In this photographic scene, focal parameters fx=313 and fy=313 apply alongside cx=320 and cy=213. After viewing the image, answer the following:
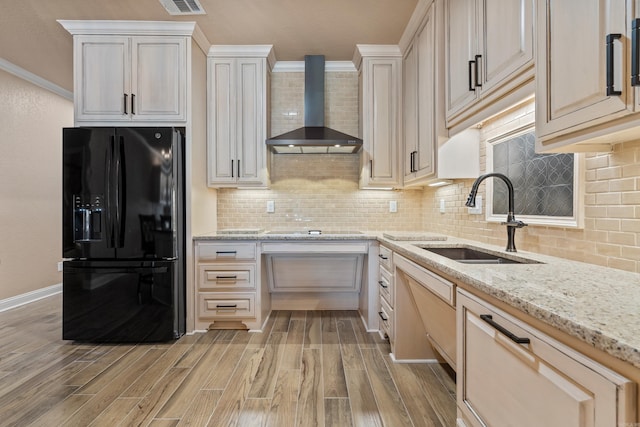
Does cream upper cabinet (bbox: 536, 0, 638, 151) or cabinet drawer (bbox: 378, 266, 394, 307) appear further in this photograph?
cabinet drawer (bbox: 378, 266, 394, 307)

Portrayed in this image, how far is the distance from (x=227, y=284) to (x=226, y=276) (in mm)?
75

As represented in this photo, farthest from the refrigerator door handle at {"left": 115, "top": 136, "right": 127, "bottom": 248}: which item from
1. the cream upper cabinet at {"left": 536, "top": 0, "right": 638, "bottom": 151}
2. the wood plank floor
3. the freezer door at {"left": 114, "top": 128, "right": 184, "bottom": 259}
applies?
the cream upper cabinet at {"left": 536, "top": 0, "right": 638, "bottom": 151}

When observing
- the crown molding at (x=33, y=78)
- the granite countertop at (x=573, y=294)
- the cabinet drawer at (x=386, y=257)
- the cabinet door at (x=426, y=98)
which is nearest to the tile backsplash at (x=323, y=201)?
the cabinet drawer at (x=386, y=257)

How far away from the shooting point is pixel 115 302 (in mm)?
2551

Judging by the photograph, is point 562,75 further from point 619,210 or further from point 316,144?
point 316,144

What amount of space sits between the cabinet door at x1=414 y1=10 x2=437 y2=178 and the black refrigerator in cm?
203

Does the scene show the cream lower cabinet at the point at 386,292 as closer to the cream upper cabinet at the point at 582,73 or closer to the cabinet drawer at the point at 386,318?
the cabinet drawer at the point at 386,318

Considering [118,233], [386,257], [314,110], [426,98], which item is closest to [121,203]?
[118,233]

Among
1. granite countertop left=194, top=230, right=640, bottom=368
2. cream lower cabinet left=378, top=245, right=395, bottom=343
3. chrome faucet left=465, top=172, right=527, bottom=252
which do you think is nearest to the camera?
granite countertop left=194, top=230, right=640, bottom=368

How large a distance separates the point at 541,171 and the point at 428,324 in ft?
3.66

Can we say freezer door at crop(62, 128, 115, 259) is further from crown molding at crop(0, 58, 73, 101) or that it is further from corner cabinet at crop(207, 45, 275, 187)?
crown molding at crop(0, 58, 73, 101)

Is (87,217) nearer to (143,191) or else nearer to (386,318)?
(143,191)

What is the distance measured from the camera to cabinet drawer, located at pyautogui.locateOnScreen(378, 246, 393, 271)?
7.86 feet

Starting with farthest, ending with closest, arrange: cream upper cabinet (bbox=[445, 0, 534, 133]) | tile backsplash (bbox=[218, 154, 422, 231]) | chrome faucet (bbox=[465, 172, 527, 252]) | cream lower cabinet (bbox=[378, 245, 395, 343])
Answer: tile backsplash (bbox=[218, 154, 422, 231])
cream lower cabinet (bbox=[378, 245, 395, 343])
chrome faucet (bbox=[465, 172, 527, 252])
cream upper cabinet (bbox=[445, 0, 534, 133])
